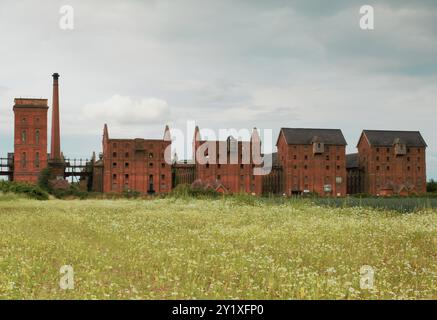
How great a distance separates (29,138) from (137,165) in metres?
16.8

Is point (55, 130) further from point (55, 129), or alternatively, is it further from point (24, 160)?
point (24, 160)

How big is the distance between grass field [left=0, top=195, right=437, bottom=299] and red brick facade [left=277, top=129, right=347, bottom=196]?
226ft

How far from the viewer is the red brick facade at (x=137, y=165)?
80312 millimetres

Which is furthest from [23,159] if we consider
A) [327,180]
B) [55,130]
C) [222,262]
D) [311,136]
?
[222,262]

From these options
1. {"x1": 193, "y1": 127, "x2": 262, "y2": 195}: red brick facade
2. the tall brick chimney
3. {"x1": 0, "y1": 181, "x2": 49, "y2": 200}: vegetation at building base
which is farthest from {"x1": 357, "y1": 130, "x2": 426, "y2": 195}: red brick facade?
{"x1": 0, "y1": 181, "x2": 49, "y2": 200}: vegetation at building base

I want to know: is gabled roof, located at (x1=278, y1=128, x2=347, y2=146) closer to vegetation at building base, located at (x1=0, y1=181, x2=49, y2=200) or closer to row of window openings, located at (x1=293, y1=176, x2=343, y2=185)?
row of window openings, located at (x1=293, y1=176, x2=343, y2=185)

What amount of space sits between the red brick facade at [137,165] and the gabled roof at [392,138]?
34607 millimetres

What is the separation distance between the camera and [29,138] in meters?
81.9

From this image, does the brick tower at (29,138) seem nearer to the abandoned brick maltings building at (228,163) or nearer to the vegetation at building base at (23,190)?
the abandoned brick maltings building at (228,163)

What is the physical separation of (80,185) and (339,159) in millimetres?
41673

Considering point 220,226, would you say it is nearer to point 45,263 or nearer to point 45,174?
point 45,263

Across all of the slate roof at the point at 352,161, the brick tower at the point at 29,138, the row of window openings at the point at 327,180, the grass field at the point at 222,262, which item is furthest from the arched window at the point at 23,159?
the grass field at the point at 222,262

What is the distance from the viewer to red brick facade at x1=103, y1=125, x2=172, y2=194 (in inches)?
3162

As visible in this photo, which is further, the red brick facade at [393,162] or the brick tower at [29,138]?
the red brick facade at [393,162]
